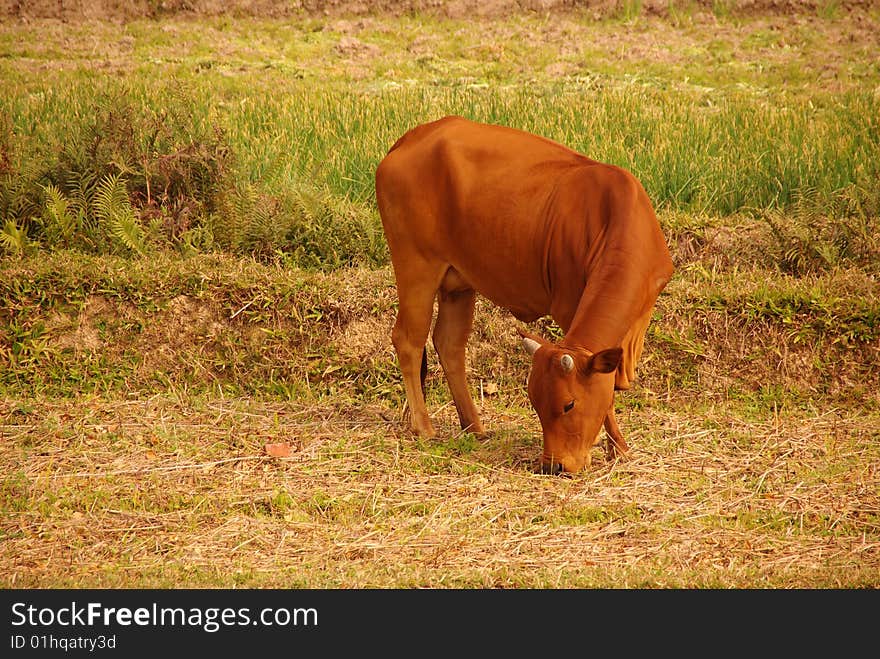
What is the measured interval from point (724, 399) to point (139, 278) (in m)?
3.62

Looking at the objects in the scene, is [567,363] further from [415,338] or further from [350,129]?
[350,129]

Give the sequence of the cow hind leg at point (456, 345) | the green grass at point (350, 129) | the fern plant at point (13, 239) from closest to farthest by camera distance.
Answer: the cow hind leg at point (456, 345), the fern plant at point (13, 239), the green grass at point (350, 129)

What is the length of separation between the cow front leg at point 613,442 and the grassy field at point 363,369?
7 centimetres

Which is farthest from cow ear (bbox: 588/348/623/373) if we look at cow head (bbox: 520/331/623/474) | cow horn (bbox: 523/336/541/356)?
cow horn (bbox: 523/336/541/356)

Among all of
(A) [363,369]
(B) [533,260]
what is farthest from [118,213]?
(B) [533,260]

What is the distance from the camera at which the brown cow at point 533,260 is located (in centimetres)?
494

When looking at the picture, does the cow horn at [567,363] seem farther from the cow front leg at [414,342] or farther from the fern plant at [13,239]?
the fern plant at [13,239]

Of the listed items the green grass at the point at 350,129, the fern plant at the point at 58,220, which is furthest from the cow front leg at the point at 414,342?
the fern plant at the point at 58,220

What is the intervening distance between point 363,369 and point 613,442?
177 centimetres

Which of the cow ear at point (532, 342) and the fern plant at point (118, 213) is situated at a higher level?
the cow ear at point (532, 342)

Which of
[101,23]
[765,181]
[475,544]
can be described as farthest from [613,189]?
[101,23]

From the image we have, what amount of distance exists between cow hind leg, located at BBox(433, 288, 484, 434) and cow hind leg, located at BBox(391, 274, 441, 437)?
129mm

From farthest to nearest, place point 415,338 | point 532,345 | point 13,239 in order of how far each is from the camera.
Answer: point 13,239
point 415,338
point 532,345

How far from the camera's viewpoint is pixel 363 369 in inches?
264
